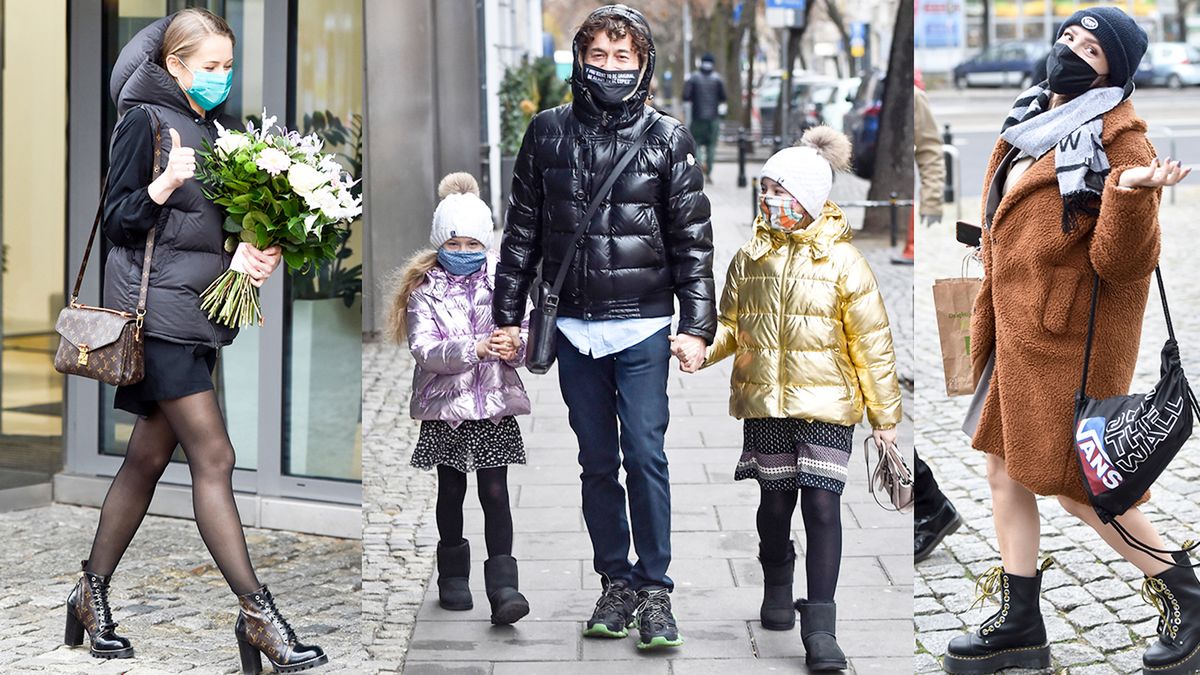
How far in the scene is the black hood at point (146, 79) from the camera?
4.71m

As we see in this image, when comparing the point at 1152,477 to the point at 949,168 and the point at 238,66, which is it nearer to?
the point at 238,66

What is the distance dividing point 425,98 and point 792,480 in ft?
4.71

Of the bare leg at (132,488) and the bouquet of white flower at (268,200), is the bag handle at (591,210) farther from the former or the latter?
the bare leg at (132,488)

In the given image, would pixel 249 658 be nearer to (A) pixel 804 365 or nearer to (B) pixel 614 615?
(B) pixel 614 615

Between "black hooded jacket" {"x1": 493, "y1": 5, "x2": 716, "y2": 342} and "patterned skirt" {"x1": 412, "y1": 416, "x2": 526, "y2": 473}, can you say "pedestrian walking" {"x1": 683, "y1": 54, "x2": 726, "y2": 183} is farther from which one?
"patterned skirt" {"x1": 412, "y1": 416, "x2": 526, "y2": 473}

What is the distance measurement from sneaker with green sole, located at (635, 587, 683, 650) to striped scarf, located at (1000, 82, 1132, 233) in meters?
1.45

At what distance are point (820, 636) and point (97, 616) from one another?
228 cm

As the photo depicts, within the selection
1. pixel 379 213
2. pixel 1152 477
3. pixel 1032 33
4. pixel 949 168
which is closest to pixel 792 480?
pixel 1152 477

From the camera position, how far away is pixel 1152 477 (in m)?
4.28

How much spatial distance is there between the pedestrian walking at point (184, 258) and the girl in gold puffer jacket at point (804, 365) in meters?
1.44

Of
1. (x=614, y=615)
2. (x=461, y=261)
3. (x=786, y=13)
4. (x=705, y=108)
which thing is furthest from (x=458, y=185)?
(x=786, y=13)

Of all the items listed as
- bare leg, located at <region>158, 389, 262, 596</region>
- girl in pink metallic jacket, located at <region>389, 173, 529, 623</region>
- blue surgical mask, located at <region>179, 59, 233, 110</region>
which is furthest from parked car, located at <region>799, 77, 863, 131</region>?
bare leg, located at <region>158, 389, 262, 596</region>

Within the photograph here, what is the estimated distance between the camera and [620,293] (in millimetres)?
4383

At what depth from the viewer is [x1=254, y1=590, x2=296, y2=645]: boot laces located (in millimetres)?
4832
